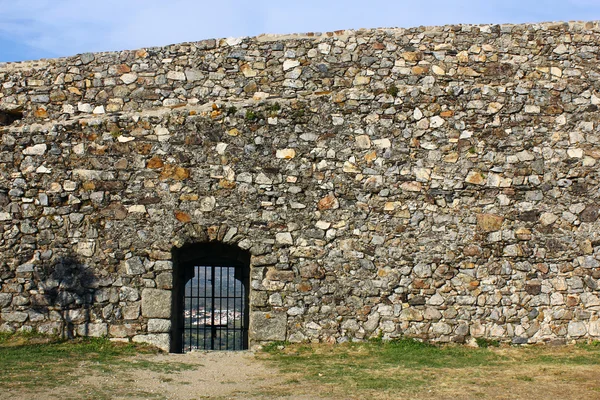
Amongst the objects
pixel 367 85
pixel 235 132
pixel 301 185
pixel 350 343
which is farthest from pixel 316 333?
pixel 367 85

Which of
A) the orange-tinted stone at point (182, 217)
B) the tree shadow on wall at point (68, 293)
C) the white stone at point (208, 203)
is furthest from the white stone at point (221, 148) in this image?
the tree shadow on wall at point (68, 293)

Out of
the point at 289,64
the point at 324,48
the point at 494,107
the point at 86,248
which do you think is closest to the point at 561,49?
the point at 494,107

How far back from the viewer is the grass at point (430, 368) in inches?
279

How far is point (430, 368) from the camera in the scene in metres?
8.26

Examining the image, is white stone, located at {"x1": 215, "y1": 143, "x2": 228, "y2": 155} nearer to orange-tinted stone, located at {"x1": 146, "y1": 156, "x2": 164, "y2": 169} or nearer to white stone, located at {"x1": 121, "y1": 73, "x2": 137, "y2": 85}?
orange-tinted stone, located at {"x1": 146, "y1": 156, "x2": 164, "y2": 169}

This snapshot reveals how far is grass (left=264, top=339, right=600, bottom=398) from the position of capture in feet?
23.3

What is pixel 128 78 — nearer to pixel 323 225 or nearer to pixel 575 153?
pixel 323 225

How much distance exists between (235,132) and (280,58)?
1.47 m

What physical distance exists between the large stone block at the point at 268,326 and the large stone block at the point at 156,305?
1205mm

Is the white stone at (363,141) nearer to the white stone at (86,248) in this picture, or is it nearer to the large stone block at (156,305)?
the large stone block at (156,305)

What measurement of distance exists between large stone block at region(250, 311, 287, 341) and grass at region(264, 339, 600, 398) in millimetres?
178

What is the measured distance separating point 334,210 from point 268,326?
187cm

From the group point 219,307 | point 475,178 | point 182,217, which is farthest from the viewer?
point 219,307

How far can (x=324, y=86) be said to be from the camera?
34.2ft
